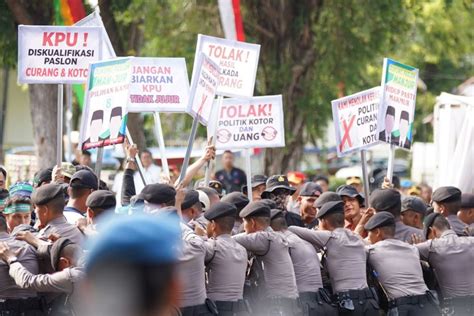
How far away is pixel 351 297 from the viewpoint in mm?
9578

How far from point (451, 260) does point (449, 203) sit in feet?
3.45

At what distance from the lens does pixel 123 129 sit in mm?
9945

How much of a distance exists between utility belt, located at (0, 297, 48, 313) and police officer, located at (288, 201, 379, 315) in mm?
2499

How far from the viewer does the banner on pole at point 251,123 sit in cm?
1241

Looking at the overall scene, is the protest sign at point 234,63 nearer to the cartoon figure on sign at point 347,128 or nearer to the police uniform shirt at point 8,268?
the cartoon figure on sign at point 347,128

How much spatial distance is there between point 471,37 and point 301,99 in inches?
368

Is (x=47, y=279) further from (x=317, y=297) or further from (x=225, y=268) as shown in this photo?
(x=317, y=297)

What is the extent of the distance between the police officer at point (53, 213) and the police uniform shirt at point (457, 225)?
3937 millimetres

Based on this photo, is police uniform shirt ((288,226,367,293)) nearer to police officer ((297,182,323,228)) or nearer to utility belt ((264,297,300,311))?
utility belt ((264,297,300,311))

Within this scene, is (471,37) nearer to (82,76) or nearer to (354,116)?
(354,116)

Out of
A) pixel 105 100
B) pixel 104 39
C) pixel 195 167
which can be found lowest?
pixel 195 167

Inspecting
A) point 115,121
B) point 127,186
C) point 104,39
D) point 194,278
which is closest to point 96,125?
point 115,121

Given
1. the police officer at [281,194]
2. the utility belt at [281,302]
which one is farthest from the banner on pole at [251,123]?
the utility belt at [281,302]

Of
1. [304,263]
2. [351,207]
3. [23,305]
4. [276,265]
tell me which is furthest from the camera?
[351,207]
